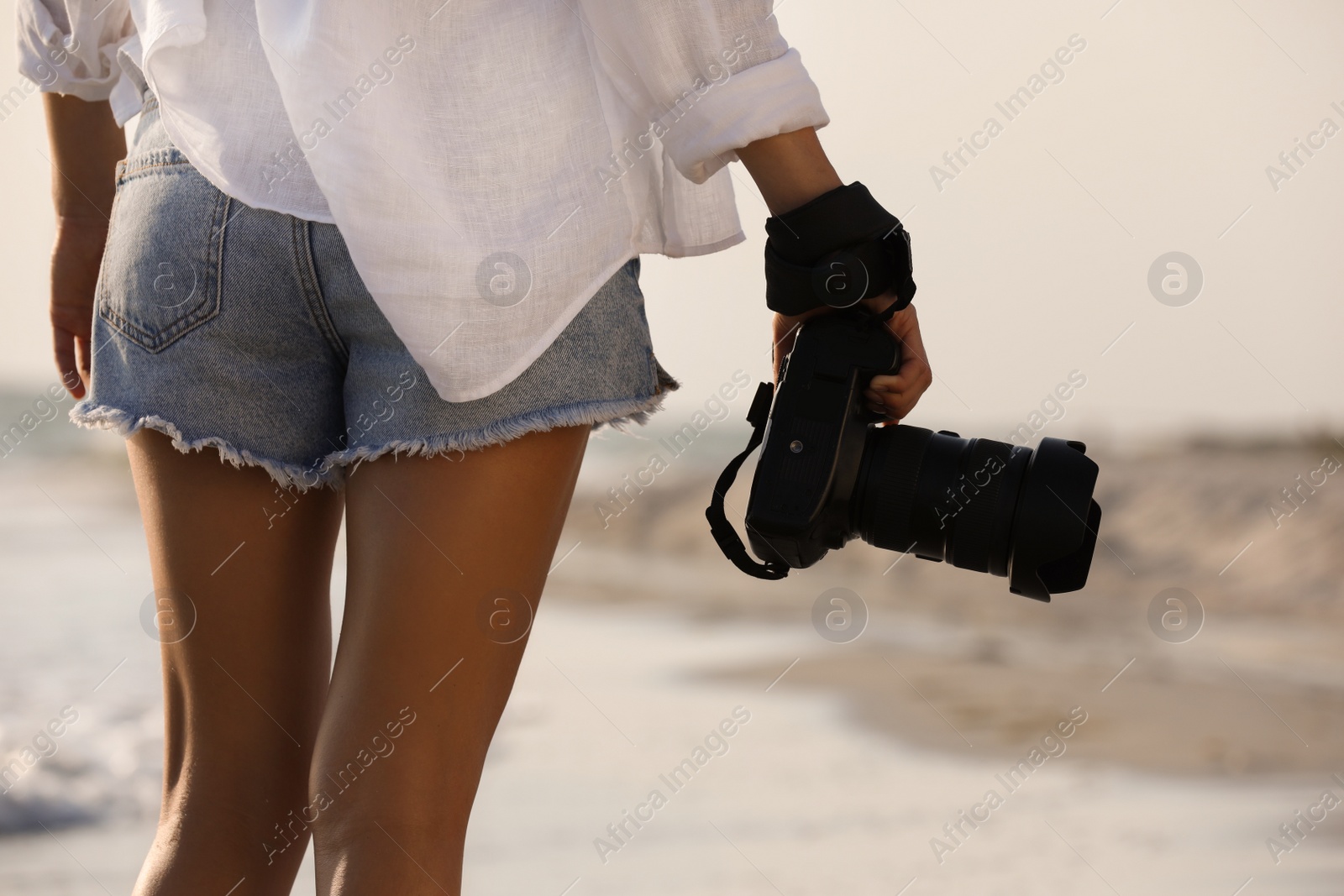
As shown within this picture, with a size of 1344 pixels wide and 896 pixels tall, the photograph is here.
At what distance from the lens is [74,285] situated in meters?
1.25

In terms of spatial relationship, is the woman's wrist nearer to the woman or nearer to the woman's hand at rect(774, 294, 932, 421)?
the woman

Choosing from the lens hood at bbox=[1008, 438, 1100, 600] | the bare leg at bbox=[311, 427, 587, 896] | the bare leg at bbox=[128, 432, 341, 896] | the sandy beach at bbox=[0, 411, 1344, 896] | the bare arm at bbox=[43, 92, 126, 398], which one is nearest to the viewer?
the bare leg at bbox=[311, 427, 587, 896]

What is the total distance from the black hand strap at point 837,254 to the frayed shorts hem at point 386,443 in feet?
0.45

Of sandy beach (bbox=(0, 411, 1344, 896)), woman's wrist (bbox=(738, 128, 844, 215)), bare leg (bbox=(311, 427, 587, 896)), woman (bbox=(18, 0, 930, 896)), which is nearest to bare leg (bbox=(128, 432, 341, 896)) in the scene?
woman (bbox=(18, 0, 930, 896))

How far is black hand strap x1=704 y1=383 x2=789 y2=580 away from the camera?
1.00 m

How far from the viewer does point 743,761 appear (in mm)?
3023

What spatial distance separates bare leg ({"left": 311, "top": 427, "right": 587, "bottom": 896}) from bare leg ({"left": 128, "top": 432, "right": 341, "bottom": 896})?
15cm

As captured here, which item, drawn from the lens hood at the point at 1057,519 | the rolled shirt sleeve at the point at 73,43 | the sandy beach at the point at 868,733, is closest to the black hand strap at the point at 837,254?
the lens hood at the point at 1057,519

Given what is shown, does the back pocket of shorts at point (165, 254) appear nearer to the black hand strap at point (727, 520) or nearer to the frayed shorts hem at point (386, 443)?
the frayed shorts hem at point (386, 443)

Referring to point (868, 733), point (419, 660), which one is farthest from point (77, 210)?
point (868, 733)

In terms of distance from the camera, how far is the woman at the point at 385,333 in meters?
0.81

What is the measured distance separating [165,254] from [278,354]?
113 millimetres

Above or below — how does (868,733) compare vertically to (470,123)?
below

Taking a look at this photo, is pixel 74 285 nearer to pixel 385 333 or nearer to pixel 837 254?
pixel 385 333
